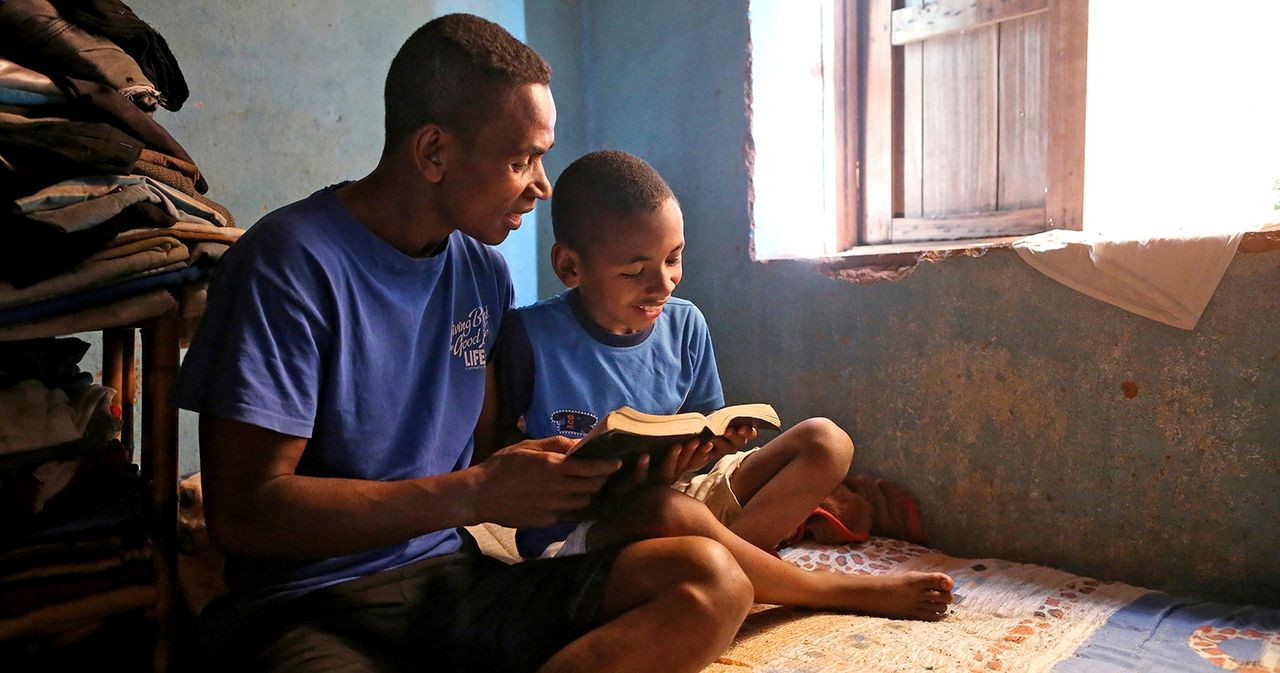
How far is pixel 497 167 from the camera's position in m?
1.22

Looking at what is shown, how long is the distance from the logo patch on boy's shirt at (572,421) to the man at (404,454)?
0.89 feet

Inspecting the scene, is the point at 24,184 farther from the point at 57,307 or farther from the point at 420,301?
the point at 420,301

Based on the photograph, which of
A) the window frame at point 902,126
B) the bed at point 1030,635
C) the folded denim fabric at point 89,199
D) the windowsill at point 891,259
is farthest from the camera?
→ the window frame at point 902,126

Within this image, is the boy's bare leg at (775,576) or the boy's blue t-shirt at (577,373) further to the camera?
the boy's blue t-shirt at (577,373)

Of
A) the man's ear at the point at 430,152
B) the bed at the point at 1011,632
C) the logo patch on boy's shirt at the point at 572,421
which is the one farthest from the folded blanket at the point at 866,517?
the man's ear at the point at 430,152

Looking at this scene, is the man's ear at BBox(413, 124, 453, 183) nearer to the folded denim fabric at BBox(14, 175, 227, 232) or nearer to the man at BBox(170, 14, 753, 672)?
the man at BBox(170, 14, 753, 672)

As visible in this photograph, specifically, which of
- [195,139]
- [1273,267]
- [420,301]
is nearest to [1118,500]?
[1273,267]

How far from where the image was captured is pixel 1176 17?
2168 mm

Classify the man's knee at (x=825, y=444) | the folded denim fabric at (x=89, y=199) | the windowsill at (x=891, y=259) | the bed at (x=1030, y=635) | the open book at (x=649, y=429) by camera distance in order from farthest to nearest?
the windowsill at (x=891, y=259)
the man's knee at (x=825, y=444)
the bed at (x=1030, y=635)
the folded denim fabric at (x=89, y=199)
the open book at (x=649, y=429)

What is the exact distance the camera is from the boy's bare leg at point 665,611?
1.00m

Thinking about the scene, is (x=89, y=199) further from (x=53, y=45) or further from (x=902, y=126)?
(x=902, y=126)

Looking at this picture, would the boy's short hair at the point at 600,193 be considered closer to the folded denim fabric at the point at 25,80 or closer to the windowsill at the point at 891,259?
the windowsill at the point at 891,259

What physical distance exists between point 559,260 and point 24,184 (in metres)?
0.87

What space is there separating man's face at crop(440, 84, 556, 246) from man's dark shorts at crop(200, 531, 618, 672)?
20.0 inches
